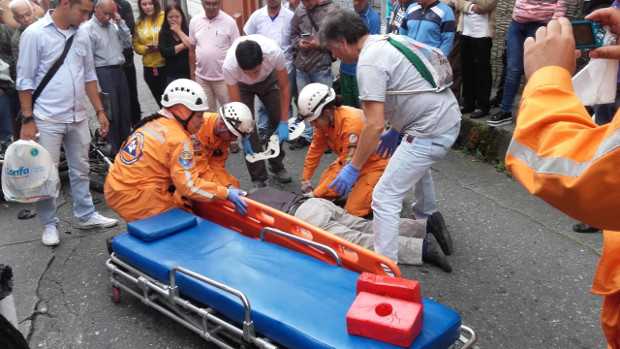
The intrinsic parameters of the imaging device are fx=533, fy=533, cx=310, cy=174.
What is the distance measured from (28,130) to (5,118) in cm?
218

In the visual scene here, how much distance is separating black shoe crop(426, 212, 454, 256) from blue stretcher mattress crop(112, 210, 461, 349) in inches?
51.7

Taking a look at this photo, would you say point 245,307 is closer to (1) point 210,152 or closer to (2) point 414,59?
(2) point 414,59

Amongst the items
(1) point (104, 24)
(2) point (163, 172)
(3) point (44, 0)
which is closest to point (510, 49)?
(2) point (163, 172)

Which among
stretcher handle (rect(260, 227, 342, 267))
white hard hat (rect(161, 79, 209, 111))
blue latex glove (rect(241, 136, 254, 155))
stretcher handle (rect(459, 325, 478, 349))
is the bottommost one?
stretcher handle (rect(459, 325, 478, 349))

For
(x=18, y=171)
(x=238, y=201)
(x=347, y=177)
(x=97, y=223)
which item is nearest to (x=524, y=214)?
(x=347, y=177)

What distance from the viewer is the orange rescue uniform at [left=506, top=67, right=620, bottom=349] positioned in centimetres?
98

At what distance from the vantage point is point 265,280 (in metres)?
2.87

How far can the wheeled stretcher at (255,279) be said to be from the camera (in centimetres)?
246

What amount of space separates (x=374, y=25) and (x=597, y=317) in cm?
400

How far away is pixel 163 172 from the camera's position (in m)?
3.81

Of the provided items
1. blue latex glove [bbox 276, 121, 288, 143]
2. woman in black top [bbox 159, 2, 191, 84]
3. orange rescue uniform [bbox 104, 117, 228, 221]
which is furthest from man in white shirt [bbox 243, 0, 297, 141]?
orange rescue uniform [bbox 104, 117, 228, 221]

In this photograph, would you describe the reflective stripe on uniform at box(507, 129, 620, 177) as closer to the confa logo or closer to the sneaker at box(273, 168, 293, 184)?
the confa logo

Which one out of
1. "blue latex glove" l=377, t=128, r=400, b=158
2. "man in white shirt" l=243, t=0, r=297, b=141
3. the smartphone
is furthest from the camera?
"man in white shirt" l=243, t=0, r=297, b=141

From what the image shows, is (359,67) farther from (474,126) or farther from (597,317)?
(474,126)
